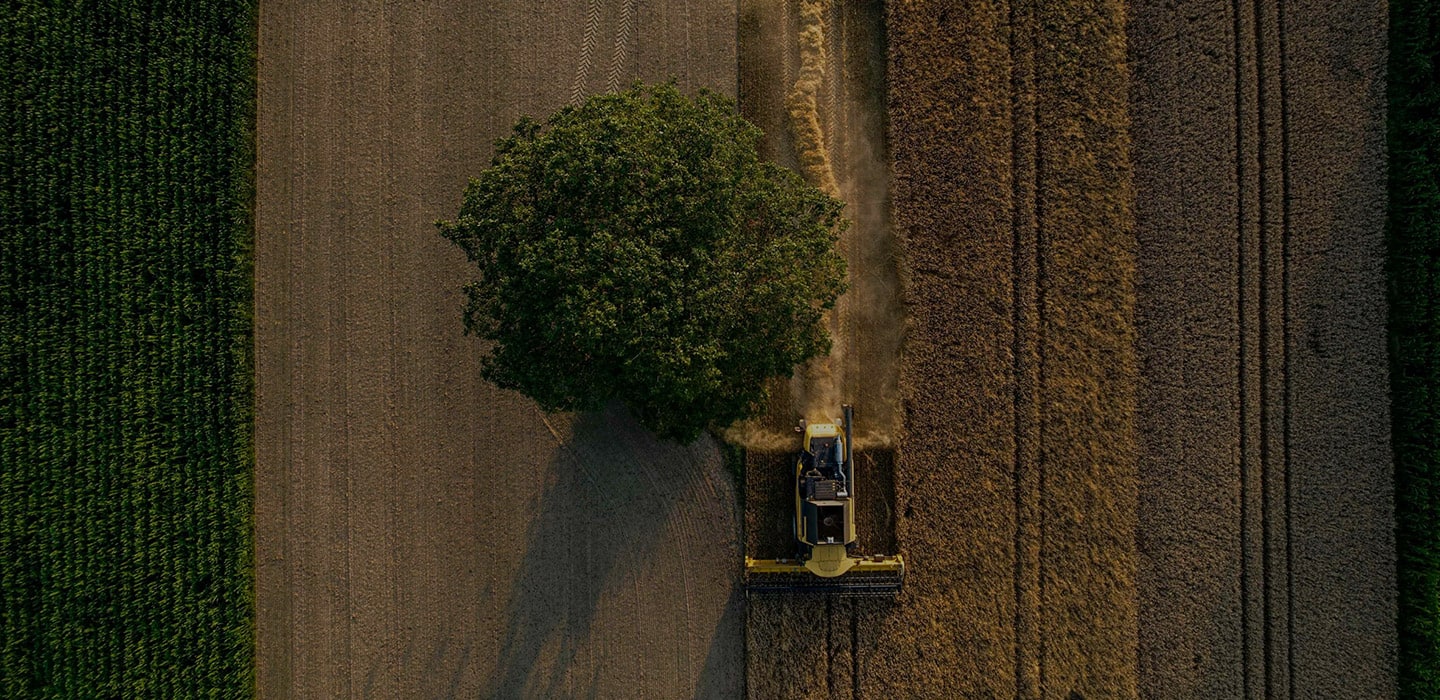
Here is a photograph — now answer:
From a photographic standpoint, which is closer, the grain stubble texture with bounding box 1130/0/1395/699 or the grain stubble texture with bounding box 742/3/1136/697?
the grain stubble texture with bounding box 1130/0/1395/699

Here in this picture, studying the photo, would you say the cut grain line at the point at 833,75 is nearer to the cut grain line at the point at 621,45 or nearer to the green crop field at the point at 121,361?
the cut grain line at the point at 621,45

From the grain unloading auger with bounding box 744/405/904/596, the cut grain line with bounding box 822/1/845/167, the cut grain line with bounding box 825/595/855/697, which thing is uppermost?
the cut grain line with bounding box 822/1/845/167

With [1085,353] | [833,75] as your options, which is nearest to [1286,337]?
[1085,353]

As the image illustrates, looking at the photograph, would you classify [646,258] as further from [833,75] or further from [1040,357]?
[1040,357]

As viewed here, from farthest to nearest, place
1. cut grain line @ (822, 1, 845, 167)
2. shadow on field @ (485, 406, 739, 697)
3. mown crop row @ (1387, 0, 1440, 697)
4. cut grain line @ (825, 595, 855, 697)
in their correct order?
cut grain line @ (822, 1, 845, 167) → shadow on field @ (485, 406, 739, 697) → cut grain line @ (825, 595, 855, 697) → mown crop row @ (1387, 0, 1440, 697)

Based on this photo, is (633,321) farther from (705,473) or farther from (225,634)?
(225,634)

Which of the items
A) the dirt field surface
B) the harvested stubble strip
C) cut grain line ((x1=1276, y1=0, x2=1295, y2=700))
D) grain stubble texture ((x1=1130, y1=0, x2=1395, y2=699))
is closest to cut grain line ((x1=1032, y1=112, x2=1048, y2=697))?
the harvested stubble strip

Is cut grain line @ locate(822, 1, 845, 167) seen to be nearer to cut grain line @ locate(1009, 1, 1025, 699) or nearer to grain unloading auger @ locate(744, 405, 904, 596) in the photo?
cut grain line @ locate(1009, 1, 1025, 699)

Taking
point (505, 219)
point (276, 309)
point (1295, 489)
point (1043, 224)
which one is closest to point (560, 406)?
point (505, 219)
